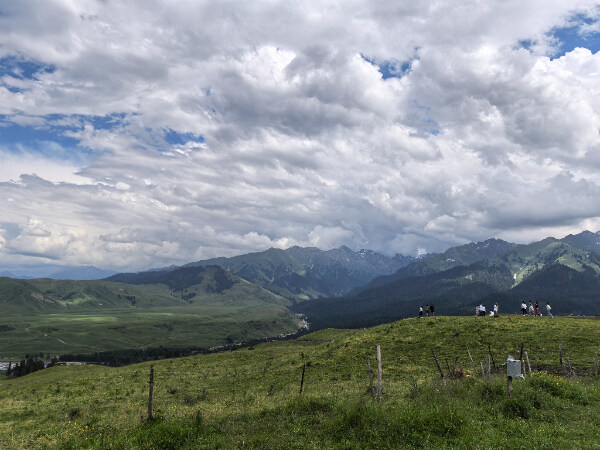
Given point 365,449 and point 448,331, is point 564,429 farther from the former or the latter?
point 448,331

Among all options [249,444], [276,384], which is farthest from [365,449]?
[276,384]

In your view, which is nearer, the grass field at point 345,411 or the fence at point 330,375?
the grass field at point 345,411

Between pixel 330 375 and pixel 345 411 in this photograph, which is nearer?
pixel 345 411

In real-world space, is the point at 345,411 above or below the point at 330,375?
above

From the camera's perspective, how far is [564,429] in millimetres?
17125

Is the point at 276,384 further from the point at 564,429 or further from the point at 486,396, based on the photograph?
the point at 564,429

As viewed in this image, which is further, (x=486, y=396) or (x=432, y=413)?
(x=486, y=396)

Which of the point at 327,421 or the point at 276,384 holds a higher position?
the point at 327,421

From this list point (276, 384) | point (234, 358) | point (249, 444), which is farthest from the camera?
point (234, 358)

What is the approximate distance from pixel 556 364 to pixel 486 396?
20.6 metres

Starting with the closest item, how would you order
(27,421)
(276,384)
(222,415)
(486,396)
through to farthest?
1. (486,396)
2. (222,415)
3. (27,421)
4. (276,384)

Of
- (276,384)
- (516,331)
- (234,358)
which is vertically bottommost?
(234,358)

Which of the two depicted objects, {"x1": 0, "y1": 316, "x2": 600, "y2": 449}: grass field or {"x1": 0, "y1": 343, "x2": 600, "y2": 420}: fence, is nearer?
{"x1": 0, "y1": 316, "x2": 600, "y2": 449}: grass field

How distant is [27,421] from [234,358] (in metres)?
44.1
